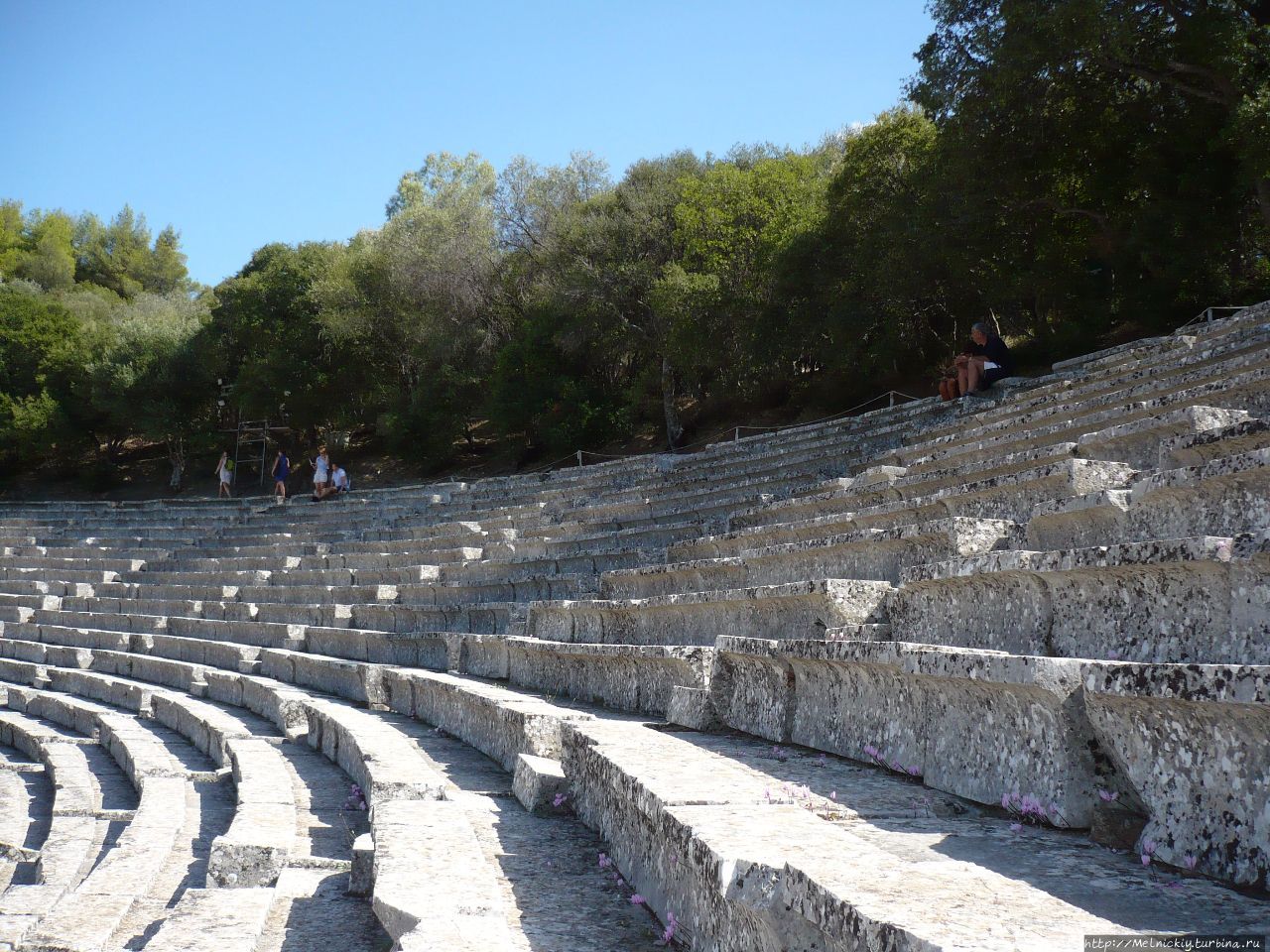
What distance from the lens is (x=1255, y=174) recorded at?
1323 cm

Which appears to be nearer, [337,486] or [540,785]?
[540,785]

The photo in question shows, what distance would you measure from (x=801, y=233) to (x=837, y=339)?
2.72 metres

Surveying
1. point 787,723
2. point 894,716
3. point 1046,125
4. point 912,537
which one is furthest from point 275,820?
point 1046,125

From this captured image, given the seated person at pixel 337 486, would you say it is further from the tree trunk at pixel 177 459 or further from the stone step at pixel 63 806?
the stone step at pixel 63 806

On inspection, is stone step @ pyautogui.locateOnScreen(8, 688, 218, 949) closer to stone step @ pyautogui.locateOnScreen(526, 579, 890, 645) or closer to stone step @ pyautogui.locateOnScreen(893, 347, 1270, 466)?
stone step @ pyautogui.locateOnScreen(526, 579, 890, 645)

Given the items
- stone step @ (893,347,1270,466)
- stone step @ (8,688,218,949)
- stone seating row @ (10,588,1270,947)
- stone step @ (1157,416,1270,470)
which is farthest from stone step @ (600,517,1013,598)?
stone step @ (8,688,218,949)

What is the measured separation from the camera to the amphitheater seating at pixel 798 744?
7.15ft

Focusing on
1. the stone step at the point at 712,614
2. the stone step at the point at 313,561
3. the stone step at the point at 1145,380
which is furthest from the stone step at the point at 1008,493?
the stone step at the point at 313,561

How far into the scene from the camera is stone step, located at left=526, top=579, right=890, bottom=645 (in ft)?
15.3

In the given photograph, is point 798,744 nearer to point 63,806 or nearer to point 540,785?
point 540,785

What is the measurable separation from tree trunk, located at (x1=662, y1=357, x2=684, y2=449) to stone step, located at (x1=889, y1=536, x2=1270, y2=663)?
19.4 metres

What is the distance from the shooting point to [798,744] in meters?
4.15

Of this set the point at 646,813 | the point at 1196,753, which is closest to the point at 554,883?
the point at 646,813

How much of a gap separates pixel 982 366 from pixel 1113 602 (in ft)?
30.2
